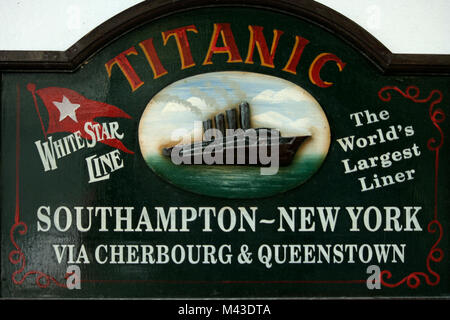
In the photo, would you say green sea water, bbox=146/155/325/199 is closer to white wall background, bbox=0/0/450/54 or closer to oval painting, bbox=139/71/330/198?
oval painting, bbox=139/71/330/198

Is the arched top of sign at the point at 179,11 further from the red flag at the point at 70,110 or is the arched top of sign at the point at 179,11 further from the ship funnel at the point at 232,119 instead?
the ship funnel at the point at 232,119

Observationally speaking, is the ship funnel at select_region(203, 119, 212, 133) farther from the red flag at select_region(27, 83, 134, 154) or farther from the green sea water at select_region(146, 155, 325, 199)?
the red flag at select_region(27, 83, 134, 154)

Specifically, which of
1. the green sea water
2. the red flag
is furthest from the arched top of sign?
the green sea water

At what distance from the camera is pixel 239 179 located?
346 centimetres

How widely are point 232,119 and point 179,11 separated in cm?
78

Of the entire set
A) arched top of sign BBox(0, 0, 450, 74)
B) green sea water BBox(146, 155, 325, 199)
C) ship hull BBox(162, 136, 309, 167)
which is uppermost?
arched top of sign BBox(0, 0, 450, 74)

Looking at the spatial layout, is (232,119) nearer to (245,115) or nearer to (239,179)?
(245,115)

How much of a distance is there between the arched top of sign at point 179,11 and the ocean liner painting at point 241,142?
0.68 meters

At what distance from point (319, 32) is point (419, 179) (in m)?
1.16

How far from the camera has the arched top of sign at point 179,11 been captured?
11.2 feet

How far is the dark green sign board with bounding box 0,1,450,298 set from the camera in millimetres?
3451

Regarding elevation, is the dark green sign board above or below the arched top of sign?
below

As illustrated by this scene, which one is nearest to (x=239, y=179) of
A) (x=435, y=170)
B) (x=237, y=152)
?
(x=237, y=152)

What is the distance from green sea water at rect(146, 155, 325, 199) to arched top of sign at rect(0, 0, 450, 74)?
798mm
